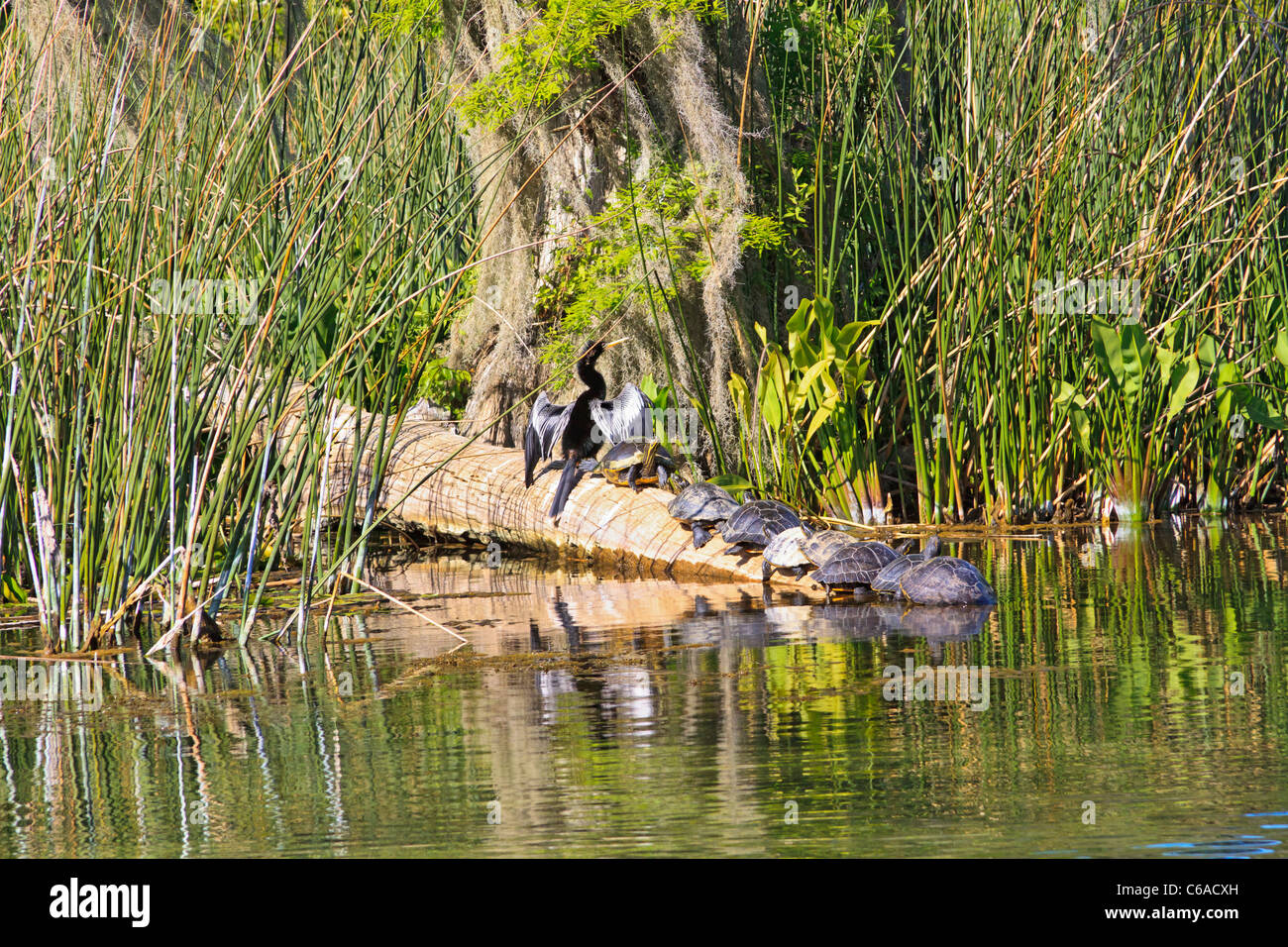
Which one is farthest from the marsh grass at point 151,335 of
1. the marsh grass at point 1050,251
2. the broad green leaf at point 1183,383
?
the broad green leaf at point 1183,383

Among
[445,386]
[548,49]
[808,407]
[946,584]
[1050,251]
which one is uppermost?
[548,49]

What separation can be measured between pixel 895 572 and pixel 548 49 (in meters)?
2.55

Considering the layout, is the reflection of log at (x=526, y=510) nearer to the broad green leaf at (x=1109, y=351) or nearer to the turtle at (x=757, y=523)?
the turtle at (x=757, y=523)

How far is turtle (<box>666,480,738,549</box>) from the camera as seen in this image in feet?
16.4

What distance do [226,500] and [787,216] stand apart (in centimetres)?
298

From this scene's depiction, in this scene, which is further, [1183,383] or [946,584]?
[1183,383]

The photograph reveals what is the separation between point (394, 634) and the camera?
3.87 metres

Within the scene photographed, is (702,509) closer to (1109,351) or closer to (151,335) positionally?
A: (1109,351)

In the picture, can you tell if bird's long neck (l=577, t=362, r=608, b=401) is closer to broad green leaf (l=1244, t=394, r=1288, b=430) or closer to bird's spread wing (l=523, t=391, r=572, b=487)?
bird's spread wing (l=523, t=391, r=572, b=487)

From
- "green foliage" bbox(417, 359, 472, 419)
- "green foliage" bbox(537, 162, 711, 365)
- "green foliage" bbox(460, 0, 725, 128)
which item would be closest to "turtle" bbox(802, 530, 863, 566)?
"green foliage" bbox(537, 162, 711, 365)

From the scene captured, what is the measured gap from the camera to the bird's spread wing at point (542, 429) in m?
5.47

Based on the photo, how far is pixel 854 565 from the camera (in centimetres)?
427

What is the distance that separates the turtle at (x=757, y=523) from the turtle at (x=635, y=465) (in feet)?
2.25

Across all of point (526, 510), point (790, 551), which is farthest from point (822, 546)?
point (526, 510)
